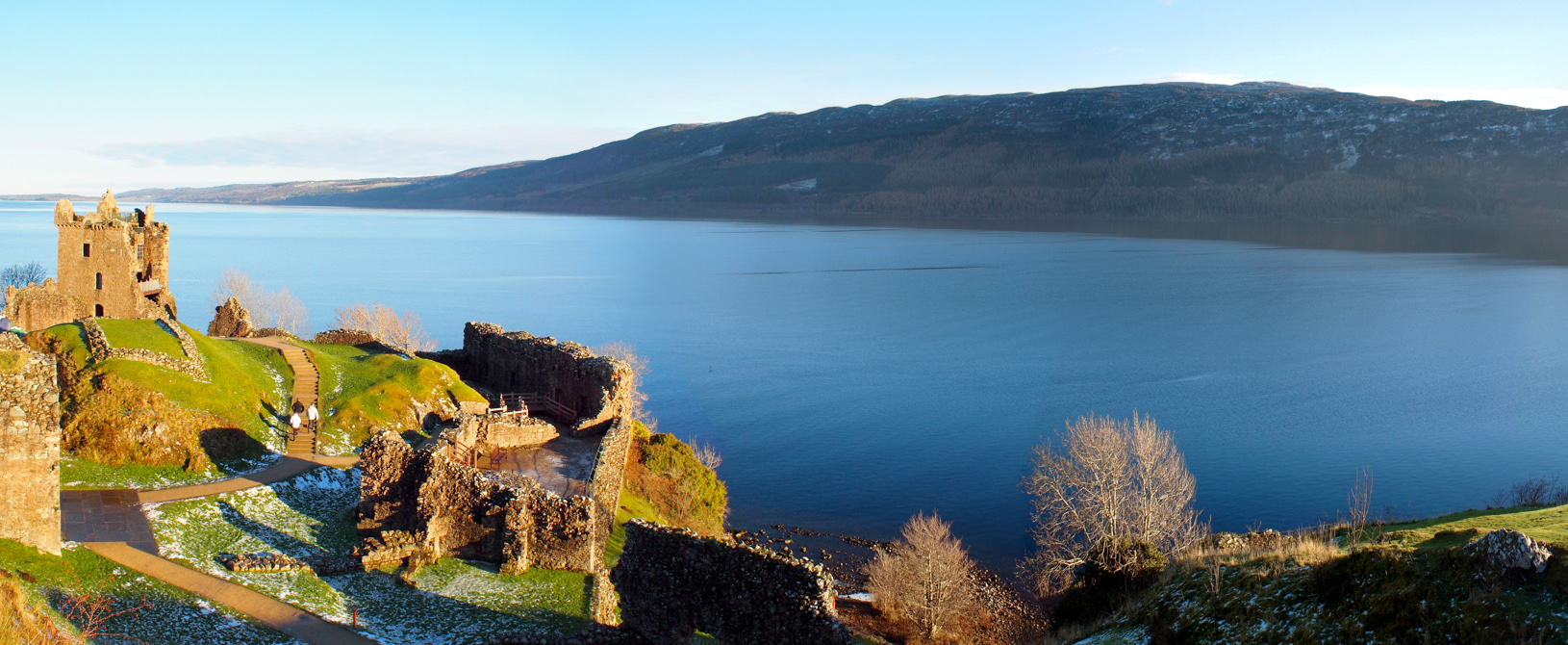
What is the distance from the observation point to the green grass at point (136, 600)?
15.5 m

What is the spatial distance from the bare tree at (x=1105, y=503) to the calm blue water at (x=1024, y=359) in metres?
2.52

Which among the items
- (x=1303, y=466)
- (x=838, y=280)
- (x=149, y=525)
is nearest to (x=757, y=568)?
(x=149, y=525)

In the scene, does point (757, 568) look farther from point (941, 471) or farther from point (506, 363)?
point (941, 471)

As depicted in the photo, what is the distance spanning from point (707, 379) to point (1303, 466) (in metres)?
37.2

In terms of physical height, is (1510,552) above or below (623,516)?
above

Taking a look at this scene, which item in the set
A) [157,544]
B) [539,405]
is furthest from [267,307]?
[157,544]

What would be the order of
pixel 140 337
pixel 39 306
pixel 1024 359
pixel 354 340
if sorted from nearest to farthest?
pixel 140 337, pixel 39 306, pixel 354 340, pixel 1024 359

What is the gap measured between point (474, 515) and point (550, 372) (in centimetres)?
1275

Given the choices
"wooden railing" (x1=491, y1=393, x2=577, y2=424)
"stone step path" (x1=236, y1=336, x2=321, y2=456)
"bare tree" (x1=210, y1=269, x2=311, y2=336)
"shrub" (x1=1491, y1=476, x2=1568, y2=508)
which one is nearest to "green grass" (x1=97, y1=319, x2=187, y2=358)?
"stone step path" (x1=236, y1=336, x2=321, y2=456)

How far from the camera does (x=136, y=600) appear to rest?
54.1 ft

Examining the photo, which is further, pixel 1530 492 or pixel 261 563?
pixel 1530 492

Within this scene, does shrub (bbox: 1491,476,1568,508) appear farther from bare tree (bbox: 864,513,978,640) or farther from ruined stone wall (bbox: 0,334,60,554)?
ruined stone wall (bbox: 0,334,60,554)

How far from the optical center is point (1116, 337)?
8175 cm

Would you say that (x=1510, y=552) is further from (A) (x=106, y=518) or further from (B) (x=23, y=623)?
(A) (x=106, y=518)
